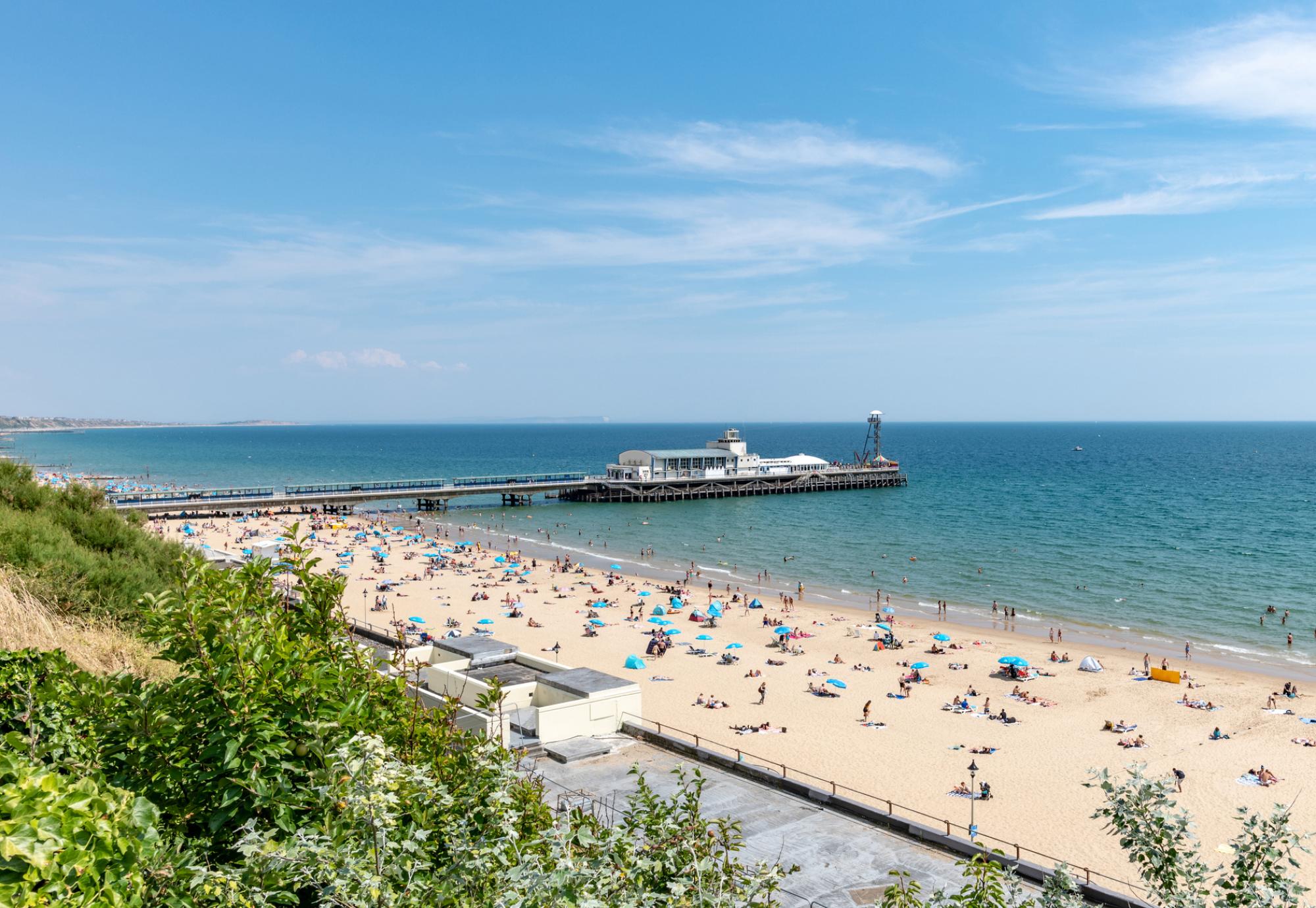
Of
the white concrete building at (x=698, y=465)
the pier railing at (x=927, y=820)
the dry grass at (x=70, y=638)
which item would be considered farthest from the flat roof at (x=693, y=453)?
the dry grass at (x=70, y=638)

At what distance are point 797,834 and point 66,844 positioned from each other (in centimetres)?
1250

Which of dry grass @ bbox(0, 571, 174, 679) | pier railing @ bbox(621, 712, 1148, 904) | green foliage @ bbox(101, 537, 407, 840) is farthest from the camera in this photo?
pier railing @ bbox(621, 712, 1148, 904)

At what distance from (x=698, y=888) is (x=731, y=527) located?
228ft

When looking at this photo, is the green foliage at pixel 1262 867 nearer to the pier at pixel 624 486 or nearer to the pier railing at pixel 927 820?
the pier railing at pixel 927 820

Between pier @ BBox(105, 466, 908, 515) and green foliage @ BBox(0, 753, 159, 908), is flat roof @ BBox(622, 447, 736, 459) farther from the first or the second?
green foliage @ BBox(0, 753, 159, 908)

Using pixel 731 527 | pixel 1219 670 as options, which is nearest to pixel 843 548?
pixel 731 527

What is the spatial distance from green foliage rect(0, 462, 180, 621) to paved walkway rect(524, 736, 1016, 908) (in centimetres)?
863

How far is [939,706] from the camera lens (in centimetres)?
2952

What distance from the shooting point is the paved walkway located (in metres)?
12.2

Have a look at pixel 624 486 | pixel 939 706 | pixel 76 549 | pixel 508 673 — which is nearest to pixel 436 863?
pixel 508 673

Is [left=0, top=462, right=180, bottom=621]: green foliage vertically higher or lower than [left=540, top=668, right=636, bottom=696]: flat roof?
higher

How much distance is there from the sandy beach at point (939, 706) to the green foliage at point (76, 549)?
16.0 meters

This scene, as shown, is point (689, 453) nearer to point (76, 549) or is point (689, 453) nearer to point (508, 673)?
point (508, 673)

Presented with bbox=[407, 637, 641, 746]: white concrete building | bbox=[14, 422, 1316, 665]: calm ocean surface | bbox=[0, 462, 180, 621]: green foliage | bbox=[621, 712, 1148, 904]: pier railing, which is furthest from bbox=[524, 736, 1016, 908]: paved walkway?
bbox=[14, 422, 1316, 665]: calm ocean surface
